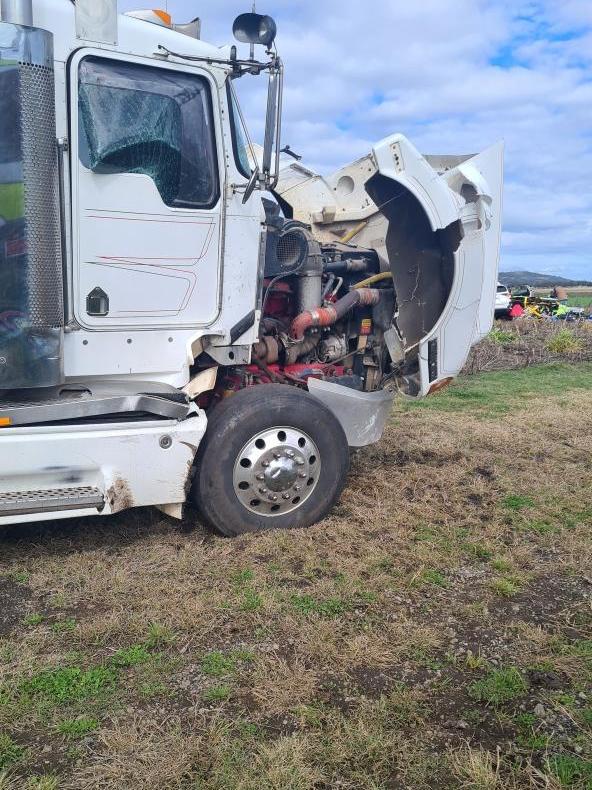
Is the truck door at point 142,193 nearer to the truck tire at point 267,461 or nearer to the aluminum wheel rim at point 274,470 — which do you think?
the truck tire at point 267,461

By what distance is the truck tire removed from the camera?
182 inches

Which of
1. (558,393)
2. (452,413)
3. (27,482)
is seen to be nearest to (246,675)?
(27,482)

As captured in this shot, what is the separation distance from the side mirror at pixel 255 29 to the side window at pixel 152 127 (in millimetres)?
364

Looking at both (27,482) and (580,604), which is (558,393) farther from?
(27,482)

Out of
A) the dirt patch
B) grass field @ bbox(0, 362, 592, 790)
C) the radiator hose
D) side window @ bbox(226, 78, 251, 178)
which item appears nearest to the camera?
grass field @ bbox(0, 362, 592, 790)

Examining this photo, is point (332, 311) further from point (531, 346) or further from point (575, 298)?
point (575, 298)

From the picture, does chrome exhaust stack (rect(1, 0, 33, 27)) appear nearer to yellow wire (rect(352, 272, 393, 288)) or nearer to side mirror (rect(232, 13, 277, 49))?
side mirror (rect(232, 13, 277, 49))

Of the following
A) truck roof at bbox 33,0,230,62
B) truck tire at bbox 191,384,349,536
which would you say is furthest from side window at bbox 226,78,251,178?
truck tire at bbox 191,384,349,536

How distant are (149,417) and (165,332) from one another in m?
0.56

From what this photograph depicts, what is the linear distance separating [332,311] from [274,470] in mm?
1537

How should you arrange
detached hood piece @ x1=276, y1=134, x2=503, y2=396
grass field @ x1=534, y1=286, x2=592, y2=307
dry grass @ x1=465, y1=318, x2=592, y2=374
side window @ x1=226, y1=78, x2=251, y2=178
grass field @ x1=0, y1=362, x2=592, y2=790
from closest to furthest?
grass field @ x1=0, y1=362, x2=592, y2=790, side window @ x1=226, y1=78, x2=251, y2=178, detached hood piece @ x1=276, y1=134, x2=503, y2=396, dry grass @ x1=465, y1=318, x2=592, y2=374, grass field @ x1=534, y1=286, x2=592, y2=307

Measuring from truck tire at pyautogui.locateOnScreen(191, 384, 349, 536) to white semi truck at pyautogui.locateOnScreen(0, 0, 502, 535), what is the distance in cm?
1

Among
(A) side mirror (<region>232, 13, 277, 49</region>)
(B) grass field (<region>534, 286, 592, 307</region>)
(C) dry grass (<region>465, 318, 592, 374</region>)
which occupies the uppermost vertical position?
(A) side mirror (<region>232, 13, 277, 49</region>)

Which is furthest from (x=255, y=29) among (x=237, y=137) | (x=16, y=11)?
(x=16, y=11)
